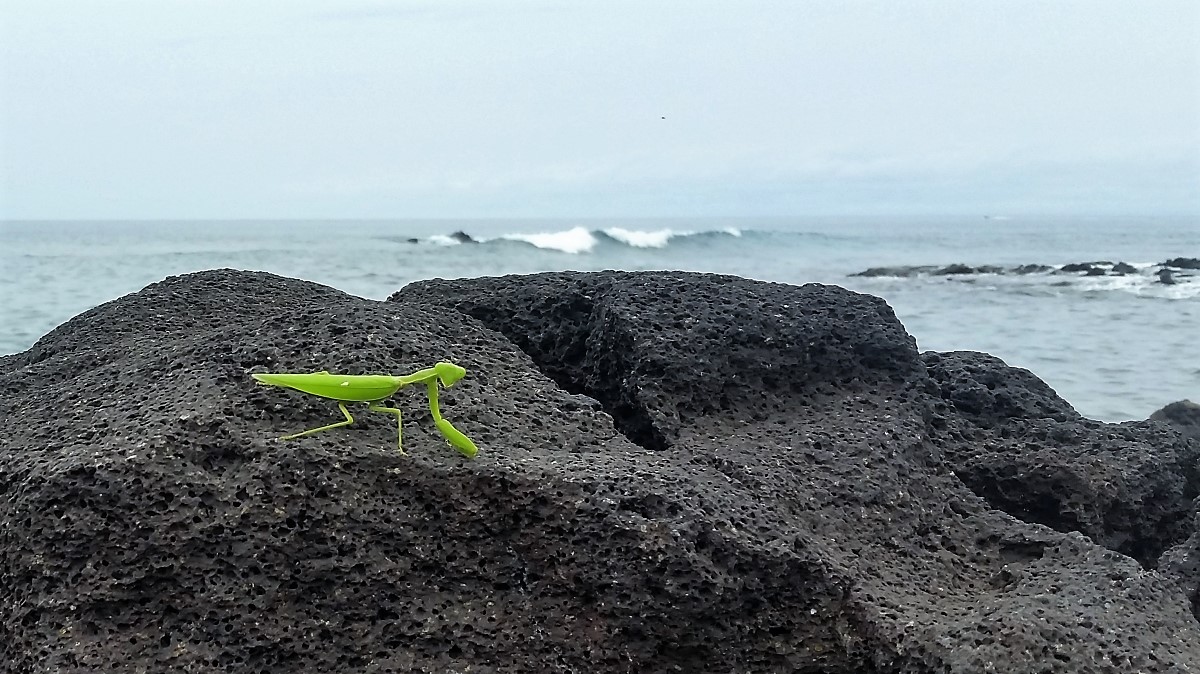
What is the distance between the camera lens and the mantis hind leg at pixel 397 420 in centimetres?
210

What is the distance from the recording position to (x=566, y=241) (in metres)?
28.0

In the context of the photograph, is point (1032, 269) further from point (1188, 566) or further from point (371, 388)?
point (371, 388)

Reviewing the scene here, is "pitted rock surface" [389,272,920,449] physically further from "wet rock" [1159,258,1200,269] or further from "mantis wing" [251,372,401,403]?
"wet rock" [1159,258,1200,269]

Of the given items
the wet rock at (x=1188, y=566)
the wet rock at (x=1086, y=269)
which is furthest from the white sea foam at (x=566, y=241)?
the wet rock at (x=1188, y=566)

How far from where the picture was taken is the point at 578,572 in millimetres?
2033

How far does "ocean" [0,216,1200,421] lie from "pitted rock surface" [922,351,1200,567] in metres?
5.48

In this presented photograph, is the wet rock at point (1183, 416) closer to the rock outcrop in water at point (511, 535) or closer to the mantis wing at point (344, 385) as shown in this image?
the rock outcrop in water at point (511, 535)

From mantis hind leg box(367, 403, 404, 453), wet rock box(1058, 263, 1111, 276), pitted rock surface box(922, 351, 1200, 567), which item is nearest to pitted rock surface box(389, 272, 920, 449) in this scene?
pitted rock surface box(922, 351, 1200, 567)

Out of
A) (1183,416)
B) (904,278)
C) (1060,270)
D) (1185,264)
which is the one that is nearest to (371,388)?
(1183,416)

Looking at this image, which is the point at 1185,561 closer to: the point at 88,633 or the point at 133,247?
the point at 88,633

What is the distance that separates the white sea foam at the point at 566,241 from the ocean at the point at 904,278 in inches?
2.5

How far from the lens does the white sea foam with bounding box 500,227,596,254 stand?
2748 centimetres

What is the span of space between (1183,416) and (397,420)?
13.5 ft

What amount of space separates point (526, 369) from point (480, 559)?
712 mm
